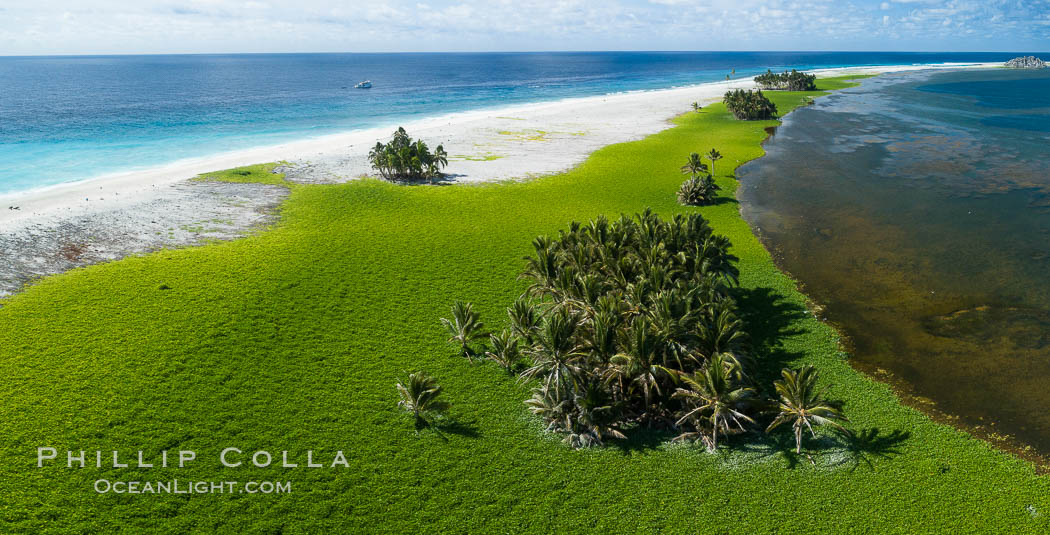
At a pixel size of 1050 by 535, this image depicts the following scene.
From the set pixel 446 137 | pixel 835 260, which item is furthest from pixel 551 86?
pixel 835 260

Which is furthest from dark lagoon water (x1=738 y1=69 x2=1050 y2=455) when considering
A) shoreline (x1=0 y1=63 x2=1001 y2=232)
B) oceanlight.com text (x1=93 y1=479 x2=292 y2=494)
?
oceanlight.com text (x1=93 y1=479 x2=292 y2=494)

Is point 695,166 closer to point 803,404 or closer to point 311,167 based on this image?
point 803,404

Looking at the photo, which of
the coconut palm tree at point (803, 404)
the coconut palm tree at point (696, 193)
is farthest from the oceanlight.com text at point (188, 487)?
the coconut palm tree at point (696, 193)

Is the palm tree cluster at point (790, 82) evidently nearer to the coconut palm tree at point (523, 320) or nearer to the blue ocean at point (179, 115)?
the blue ocean at point (179, 115)

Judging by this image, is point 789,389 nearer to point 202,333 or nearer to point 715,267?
point 715,267

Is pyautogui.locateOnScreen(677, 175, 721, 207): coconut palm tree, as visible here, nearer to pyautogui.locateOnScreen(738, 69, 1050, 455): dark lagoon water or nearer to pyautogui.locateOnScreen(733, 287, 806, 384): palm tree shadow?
pyautogui.locateOnScreen(738, 69, 1050, 455): dark lagoon water

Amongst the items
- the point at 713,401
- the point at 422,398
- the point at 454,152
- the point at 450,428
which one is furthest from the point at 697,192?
the point at 422,398
